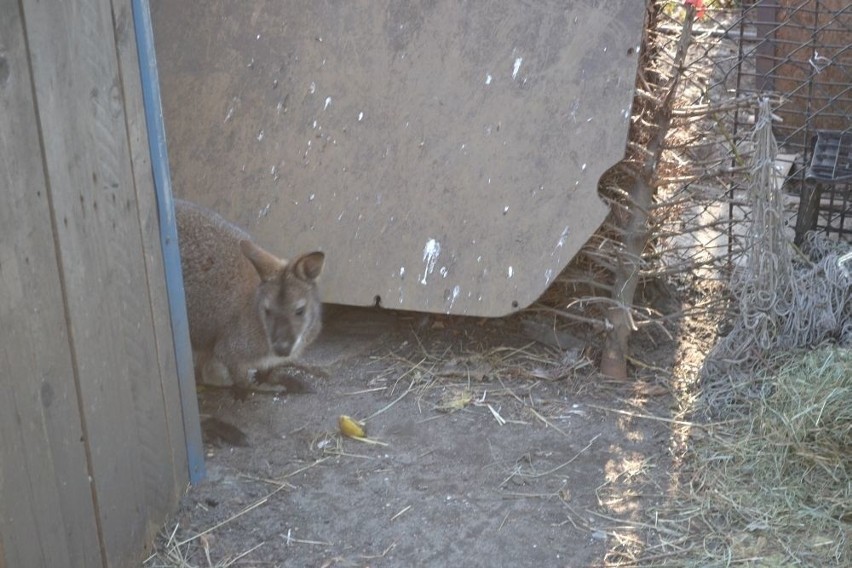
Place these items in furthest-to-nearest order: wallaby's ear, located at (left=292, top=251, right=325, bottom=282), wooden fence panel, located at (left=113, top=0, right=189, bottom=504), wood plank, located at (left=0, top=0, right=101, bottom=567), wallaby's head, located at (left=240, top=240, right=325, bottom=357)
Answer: wallaby's head, located at (left=240, top=240, right=325, bottom=357) < wallaby's ear, located at (left=292, top=251, right=325, bottom=282) < wooden fence panel, located at (left=113, top=0, right=189, bottom=504) < wood plank, located at (left=0, top=0, right=101, bottom=567)

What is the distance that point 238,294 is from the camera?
4.73 m

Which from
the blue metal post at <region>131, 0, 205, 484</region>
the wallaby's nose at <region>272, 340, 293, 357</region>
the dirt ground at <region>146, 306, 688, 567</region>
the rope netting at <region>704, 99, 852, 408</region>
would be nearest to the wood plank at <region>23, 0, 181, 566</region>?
the blue metal post at <region>131, 0, 205, 484</region>

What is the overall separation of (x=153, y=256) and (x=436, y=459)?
1.45 metres

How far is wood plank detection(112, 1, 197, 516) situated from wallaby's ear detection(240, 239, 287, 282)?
3.51 ft

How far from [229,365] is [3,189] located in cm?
225

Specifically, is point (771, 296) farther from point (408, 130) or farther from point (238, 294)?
point (238, 294)

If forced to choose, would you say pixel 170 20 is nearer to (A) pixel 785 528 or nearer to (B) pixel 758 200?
(B) pixel 758 200

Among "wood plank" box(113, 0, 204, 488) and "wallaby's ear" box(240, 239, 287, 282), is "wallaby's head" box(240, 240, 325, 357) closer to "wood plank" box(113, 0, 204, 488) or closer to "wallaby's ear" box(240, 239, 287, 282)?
"wallaby's ear" box(240, 239, 287, 282)

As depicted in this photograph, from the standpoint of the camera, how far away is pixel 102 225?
3164 millimetres

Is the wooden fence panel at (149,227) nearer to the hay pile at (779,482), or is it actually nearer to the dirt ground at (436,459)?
the dirt ground at (436,459)

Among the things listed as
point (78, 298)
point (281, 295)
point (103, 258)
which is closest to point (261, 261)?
point (281, 295)

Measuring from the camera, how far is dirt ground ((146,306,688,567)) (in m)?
3.68

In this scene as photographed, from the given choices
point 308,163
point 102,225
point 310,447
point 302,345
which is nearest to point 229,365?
point 302,345

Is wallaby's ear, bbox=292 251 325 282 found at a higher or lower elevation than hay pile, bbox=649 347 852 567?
higher
